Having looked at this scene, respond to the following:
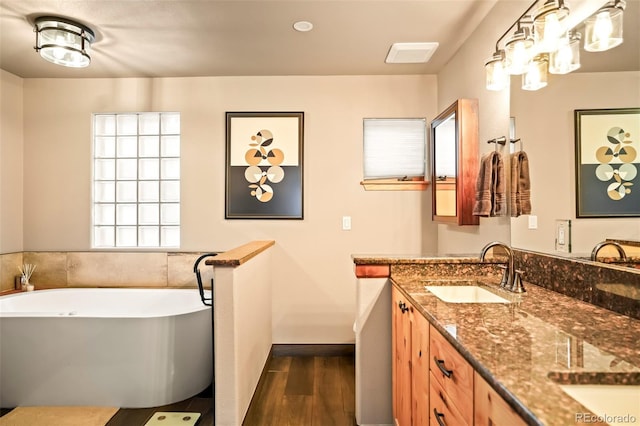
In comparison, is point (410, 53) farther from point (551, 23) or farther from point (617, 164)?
point (617, 164)

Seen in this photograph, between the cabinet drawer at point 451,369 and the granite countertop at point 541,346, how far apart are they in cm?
7

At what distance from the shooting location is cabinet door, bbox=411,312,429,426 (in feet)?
4.51

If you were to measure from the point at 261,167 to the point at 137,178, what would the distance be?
1.22m

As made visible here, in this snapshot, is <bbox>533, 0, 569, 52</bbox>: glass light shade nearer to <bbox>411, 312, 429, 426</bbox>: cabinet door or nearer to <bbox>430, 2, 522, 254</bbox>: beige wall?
<bbox>430, 2, 522, 254</bbox>: beige wall

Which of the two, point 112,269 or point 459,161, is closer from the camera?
point 459,161

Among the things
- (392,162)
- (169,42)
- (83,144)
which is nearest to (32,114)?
(83,144)

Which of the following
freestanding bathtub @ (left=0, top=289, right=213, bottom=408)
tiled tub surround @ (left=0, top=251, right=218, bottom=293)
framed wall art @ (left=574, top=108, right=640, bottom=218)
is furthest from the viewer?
tiled tub surround @ (left=0, top=251, right=218, bottom=293)

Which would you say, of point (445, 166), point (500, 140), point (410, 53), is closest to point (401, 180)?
point (445, 166)

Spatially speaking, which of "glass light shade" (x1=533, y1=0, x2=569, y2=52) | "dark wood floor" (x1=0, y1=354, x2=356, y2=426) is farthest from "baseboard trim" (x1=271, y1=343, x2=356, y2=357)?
"glass light shade" (x1=533, y1=0, x2=569, y2=52)

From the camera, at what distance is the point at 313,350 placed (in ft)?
10.5

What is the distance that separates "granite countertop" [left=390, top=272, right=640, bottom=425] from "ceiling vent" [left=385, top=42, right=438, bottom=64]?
198cm

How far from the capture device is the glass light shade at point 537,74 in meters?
1.63

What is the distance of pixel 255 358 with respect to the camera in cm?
244

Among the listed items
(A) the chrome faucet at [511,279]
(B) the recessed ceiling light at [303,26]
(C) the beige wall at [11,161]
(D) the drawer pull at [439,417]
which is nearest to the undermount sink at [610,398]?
(D) the drawer pull at [439,417]
